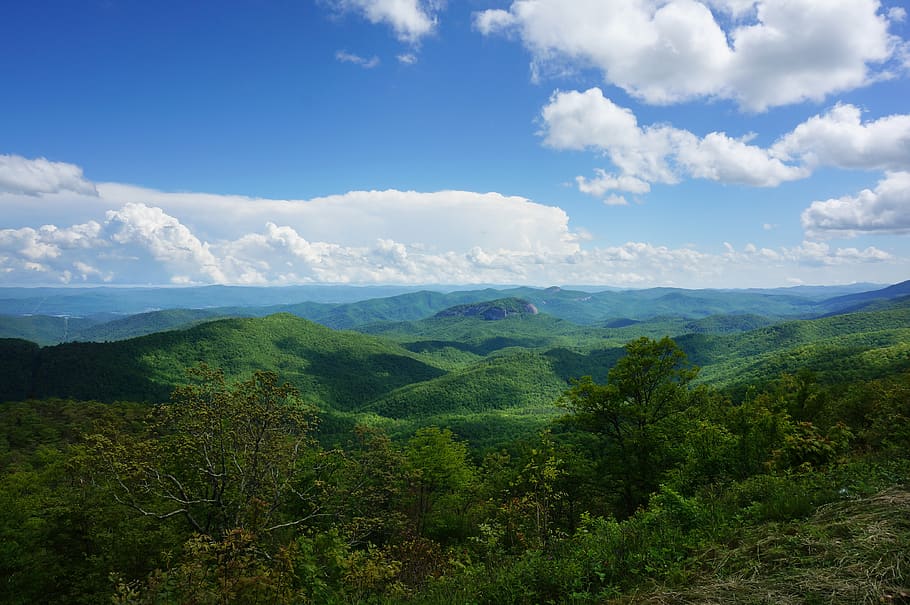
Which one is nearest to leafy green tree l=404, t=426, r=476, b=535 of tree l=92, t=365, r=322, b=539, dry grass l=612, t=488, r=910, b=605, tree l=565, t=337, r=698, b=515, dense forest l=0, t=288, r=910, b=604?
dense forest l=0, t=288, r=910, b=604

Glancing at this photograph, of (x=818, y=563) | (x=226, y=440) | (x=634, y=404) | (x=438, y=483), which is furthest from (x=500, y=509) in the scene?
(x=438, y=483)

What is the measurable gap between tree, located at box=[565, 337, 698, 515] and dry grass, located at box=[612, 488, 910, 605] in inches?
587

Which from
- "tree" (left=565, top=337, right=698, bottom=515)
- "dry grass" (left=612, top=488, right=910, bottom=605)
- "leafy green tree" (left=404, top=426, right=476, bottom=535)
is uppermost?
Answer: "dry grass" (left=612, top=488, right=910, bottom=605)

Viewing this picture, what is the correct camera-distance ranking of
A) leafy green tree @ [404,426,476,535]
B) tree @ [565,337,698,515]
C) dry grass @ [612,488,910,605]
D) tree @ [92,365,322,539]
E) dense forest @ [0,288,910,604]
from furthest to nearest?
leafy green tree @ [404,426,476,535] → tree @ [565,337,698,515] → tree @ [92,365,322,539] → dense forest @ [0,288,910,604] → dry grass @ [612,488,910,605]

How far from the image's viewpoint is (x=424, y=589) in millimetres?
9461

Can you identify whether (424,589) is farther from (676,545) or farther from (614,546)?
(676,545)

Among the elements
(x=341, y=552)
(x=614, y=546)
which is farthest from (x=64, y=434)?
(x=614, y=546)

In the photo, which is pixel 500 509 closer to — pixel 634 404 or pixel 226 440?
pixel 226 440

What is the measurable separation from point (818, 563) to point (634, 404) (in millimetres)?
18783

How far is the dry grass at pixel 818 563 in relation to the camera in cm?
529

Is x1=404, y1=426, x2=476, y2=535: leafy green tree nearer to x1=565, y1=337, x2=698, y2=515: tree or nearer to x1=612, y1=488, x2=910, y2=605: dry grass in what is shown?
x1=565, y1=337, x2=698, y2=515: tree

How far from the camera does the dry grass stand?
5285 mm

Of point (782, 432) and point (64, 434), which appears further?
point (64, 434)

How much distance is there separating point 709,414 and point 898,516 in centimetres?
1936
